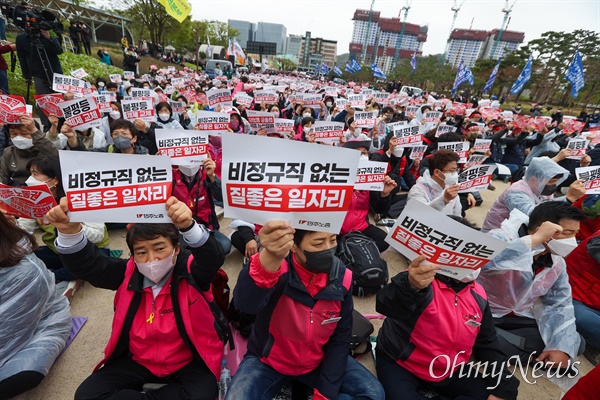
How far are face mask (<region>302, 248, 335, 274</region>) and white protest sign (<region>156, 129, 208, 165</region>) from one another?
2.46 m

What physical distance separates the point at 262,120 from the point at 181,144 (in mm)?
3303

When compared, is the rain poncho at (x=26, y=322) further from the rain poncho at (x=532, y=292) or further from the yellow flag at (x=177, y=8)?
the yellow flag at (x=177, y=8)

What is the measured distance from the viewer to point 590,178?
4215mm

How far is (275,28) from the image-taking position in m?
169

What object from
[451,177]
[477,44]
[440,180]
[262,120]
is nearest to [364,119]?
[262,120]

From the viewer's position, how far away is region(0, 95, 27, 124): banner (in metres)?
4.08

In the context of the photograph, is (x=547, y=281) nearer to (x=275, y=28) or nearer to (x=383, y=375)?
(x=383, y=375)

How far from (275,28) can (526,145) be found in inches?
7445

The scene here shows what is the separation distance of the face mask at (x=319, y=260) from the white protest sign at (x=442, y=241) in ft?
1.49

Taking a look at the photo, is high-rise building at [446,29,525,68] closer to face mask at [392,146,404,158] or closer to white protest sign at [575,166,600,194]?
face mask at [392,146,404,158]

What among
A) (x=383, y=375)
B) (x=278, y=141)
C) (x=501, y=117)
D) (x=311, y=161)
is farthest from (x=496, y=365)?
(x=501, y=117)

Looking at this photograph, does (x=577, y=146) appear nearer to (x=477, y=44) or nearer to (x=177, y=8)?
(x=177, y=8)

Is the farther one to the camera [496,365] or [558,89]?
[558,89]

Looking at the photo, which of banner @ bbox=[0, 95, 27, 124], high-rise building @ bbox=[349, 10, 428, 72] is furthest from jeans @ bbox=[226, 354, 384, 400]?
high-rise building @ bbox=[349, 10, 428, 72]
